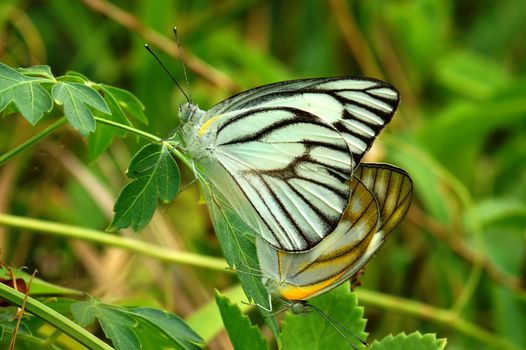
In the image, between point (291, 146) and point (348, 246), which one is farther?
point (291, 146)

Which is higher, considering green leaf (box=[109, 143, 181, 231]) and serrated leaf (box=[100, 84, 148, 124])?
serrated leaf (box=[100, 84, 148, 124])

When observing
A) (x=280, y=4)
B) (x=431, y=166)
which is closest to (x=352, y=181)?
(x=431, y=166)

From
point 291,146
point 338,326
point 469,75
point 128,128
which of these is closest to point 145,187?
point 128,128

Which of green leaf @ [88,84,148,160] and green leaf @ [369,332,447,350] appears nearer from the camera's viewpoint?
green leaf @ [369,332,447,350]

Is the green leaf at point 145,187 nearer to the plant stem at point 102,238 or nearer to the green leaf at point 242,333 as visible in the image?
the green leaf at point 242,333

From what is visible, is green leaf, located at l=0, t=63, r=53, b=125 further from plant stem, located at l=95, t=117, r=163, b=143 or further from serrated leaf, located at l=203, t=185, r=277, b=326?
serrated leaf, located at l=203, t=185, r=277, b=326

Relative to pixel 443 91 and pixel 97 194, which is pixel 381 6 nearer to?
pixel 443 91

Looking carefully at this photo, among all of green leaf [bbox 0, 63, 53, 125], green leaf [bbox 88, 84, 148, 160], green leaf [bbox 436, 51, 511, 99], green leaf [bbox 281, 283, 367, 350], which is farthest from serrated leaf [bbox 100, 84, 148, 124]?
green leaf [bbox 436, 51, 511, 99]

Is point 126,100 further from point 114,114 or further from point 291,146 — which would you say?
point 291,146
